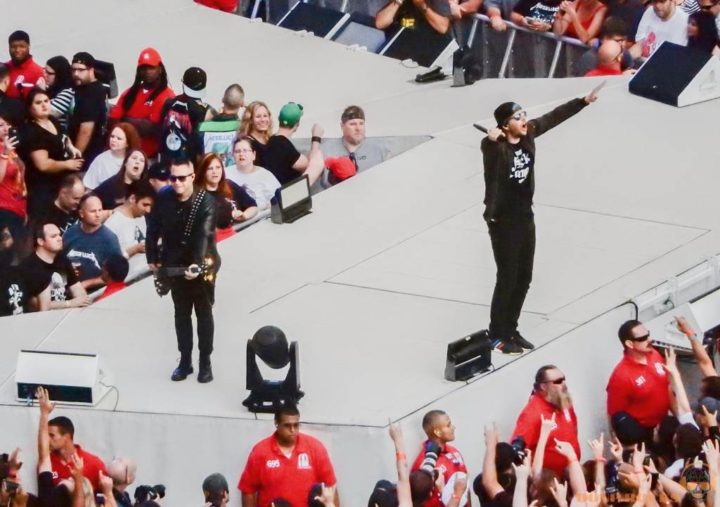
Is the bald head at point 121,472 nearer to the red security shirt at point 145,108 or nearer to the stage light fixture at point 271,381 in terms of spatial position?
the stage light fixture at point 271,381

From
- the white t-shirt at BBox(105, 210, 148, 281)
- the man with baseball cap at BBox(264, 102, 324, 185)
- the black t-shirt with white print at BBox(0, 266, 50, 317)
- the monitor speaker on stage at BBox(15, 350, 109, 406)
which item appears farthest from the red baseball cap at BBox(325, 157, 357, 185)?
the monitor speaker on stage at BBox(15, 350, 109, 406)

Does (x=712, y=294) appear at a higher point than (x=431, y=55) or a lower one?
lower

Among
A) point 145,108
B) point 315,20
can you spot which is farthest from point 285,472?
point 315,20

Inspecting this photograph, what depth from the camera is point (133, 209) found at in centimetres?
1568

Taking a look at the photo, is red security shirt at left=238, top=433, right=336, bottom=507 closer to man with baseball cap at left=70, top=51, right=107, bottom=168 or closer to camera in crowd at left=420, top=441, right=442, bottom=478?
camera in crowd at left=420, top=441, right=442, bottom=478

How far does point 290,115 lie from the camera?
1645 centimetres

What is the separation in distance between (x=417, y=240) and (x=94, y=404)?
328 centimetres

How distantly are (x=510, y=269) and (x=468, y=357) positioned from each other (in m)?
0.61

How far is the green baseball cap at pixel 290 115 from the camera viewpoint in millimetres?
16453

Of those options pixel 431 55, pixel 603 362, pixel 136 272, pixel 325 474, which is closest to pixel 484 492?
pixel 325 474

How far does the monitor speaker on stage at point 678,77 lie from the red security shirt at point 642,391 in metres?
4.25

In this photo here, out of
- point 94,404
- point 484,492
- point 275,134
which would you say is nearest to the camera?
point 484,492

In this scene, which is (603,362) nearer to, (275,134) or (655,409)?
(655,409)

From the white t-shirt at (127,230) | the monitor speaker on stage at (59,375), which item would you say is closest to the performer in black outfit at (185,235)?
the monitor speaker on stage at (59,375)
